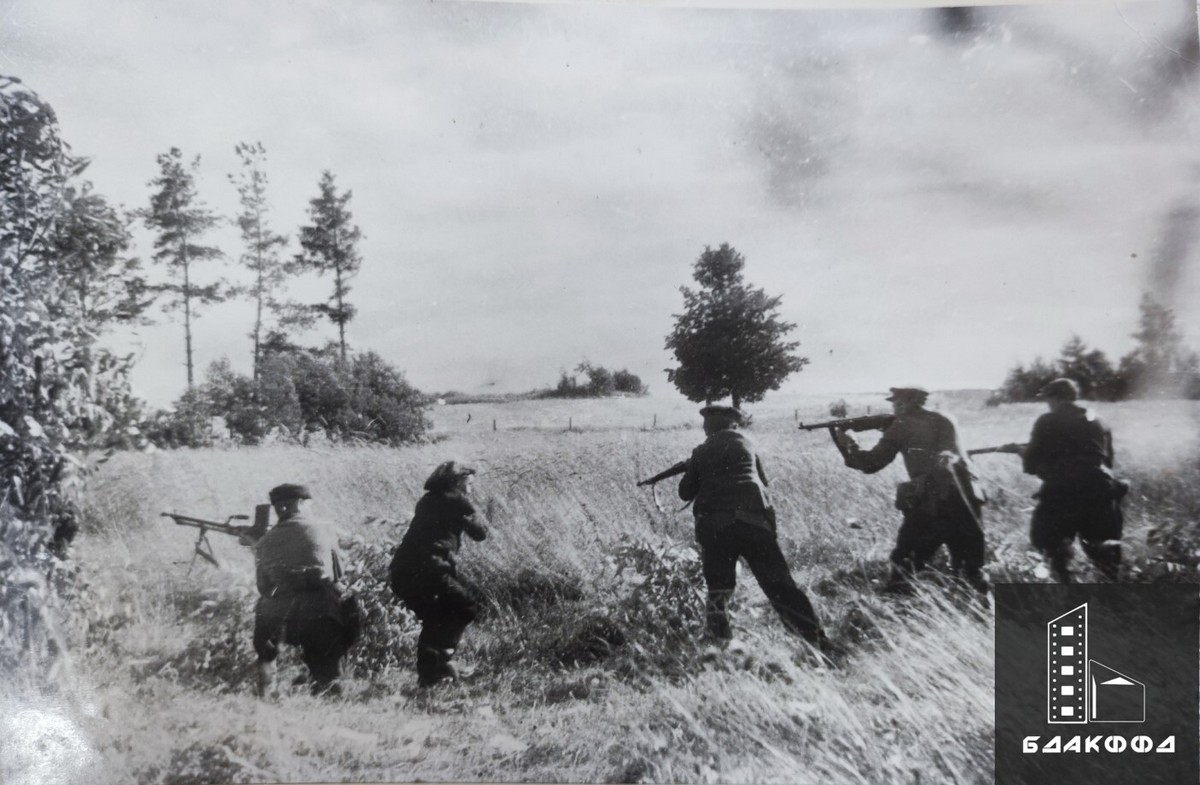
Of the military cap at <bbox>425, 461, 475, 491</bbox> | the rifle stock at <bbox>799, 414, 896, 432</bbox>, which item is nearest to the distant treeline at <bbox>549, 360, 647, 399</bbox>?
the military cap at <bbox>425, 461, 475, 491</bbox>

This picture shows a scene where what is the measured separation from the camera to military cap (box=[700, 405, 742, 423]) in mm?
3262

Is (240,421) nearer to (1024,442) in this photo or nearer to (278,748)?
(278,748)

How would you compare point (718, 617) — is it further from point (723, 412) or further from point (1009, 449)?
point (1009, 449)

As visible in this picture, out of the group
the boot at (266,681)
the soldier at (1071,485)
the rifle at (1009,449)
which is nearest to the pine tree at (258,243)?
the boot at (266,681)

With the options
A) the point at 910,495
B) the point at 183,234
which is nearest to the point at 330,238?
the point at 183,234

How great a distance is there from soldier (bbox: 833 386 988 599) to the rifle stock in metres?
0.04

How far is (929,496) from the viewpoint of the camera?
10.5ft

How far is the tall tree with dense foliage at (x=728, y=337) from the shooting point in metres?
3.26

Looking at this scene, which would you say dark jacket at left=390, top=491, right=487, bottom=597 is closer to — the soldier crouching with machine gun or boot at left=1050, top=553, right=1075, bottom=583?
the soldier crouching with machine gun

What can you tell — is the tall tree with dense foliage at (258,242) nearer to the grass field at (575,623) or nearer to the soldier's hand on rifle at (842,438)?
the grass field at (575,623)
